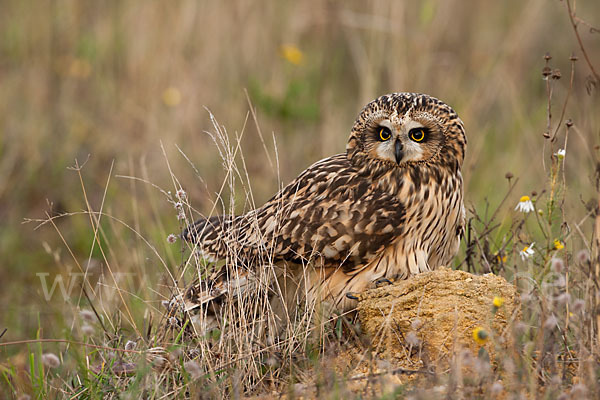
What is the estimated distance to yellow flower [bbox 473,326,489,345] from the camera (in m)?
2.61

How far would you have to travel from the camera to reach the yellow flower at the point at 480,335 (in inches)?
103

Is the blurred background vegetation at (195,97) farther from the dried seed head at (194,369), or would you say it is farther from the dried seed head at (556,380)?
the dried seed head at (556,380)

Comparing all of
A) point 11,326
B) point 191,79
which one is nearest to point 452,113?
point 11,326

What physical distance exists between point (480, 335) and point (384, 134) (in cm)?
107

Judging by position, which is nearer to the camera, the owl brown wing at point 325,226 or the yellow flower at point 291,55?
the owl brown wing at point 325,226

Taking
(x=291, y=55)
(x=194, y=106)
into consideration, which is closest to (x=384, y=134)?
(x=291, y=55)

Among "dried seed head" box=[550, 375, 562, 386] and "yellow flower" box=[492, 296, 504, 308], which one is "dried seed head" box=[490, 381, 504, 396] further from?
"yellow flower" box=[492, 296, 504, 308]

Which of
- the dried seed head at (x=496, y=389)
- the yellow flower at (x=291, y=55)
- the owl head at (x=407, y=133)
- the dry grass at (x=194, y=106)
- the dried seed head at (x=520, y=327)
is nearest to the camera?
the dried seed head at (x=496, y=389)

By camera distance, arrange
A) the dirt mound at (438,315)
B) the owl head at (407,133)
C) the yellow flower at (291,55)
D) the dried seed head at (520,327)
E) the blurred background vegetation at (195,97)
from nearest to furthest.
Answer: the dried seed head at (520,327) → the dirt mound at (438,315) → the owl head at (407,133) → the blurred background vegetation at (195,97) → the yellow flower at (291,55)

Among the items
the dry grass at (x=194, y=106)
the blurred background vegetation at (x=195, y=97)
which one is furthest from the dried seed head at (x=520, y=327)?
the blurred background vegetation at (x=195, y=97)

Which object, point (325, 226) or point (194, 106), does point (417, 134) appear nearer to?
point (325, 226)

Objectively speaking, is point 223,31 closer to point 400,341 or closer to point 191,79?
point 191,79

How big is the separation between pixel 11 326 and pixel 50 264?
1.05m

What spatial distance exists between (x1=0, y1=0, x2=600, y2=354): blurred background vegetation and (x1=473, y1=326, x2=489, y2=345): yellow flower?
2.90 meters
